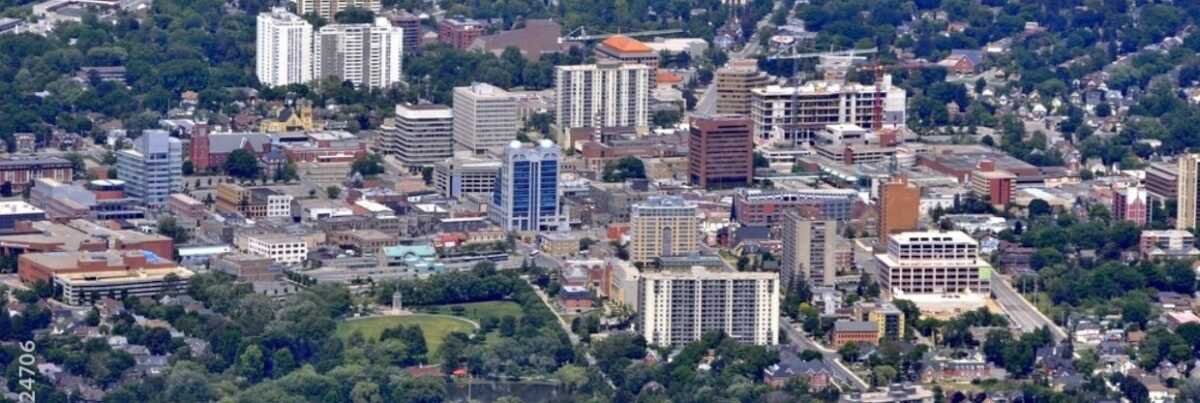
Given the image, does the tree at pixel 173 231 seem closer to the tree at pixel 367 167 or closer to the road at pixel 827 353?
the tree at pixel 367 167

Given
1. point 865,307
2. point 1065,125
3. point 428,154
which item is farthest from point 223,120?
point 865,307

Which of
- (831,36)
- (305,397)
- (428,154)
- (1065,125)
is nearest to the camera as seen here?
(305,397)

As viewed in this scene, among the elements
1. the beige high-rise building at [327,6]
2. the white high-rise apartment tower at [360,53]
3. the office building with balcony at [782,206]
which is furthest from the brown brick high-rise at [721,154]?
the beige high-rise building at [327,6]

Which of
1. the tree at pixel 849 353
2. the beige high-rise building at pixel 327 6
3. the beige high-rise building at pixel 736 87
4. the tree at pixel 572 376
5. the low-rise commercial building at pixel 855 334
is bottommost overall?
the tree at pixel 572 376

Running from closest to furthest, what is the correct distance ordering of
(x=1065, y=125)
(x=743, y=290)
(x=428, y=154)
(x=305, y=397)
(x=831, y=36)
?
(x=305, y=397) → (x=743, y=290) → (x=428, y=154) → (x=1065, y=125) → (x=831, y=36)

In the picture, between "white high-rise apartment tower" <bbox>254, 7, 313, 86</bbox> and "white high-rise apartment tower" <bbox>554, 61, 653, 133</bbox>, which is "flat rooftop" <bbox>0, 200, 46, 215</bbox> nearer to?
"white high-rise apartment tower" <bbox>554, 61, 653, 133</bbox>

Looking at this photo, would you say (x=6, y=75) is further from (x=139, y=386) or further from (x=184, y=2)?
(x=139, y=386)
